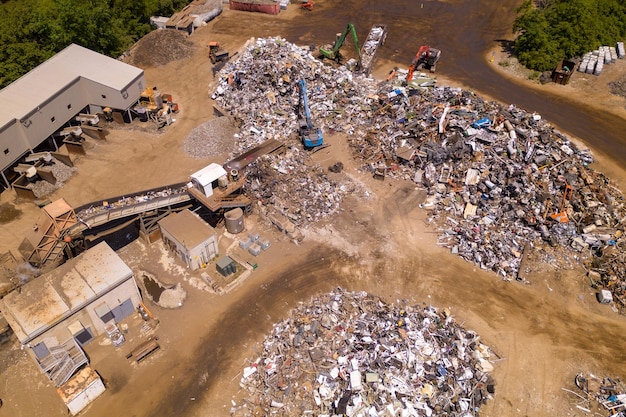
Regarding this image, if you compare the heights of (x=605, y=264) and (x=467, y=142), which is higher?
(x=467, y=142)

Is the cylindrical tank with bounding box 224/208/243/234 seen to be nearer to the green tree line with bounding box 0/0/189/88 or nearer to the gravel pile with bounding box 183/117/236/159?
the gravel pile with bounding box 183/117/236/159

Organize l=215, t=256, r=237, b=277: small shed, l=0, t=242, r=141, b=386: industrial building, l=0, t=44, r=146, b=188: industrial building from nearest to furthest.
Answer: l=0, t=242, r=141, b=386: industrial building → l=215, t=256, r=237, b=277: small shed → l=0, t=44, r=146, b=188: industrial building

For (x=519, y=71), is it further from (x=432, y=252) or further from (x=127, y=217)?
(x=127, y=217)

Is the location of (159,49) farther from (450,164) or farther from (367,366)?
(367,366)

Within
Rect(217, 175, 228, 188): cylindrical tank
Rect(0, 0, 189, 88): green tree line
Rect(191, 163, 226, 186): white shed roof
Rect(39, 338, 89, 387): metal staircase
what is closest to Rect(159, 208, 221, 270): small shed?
Rect(191, 163, 226, 186): white shed roof

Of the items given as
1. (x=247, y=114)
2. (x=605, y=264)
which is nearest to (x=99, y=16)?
(x=247, y=114)

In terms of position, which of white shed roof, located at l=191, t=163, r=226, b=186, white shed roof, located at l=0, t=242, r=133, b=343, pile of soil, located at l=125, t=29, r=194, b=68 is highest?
pile of soil, located at l=125, t=29, r=194, b=68
